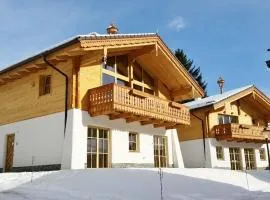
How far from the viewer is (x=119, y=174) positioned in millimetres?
13141

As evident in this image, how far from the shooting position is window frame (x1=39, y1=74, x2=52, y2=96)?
17881 millimetres

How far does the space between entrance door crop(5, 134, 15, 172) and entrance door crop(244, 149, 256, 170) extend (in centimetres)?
1909

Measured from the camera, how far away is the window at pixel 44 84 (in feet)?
59.0

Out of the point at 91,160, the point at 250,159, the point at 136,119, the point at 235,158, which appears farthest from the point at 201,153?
the point at 91,160

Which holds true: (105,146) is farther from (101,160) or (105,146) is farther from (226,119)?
(226,119)

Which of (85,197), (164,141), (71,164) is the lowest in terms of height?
(85,197)

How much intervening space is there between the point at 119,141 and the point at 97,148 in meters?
1.54

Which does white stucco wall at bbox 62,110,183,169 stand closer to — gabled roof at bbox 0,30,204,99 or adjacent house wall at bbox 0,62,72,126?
adjacent house wall at bbox 0,62,72,126

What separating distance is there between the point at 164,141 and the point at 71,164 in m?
8.08

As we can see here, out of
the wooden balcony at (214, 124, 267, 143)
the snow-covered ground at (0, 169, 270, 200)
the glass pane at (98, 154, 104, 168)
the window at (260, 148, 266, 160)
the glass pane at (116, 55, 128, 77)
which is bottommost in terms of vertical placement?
the snow-covered ground at (0, 169, 270, 200)

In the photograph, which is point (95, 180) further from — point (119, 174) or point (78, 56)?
point (78, 56)

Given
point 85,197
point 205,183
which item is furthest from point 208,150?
point 85,197

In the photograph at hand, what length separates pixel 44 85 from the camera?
18203 mm

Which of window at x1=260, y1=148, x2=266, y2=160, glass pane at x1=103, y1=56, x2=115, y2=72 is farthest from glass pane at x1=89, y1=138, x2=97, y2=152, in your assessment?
window at x1=260, y1=148, x2=266, y2=160
